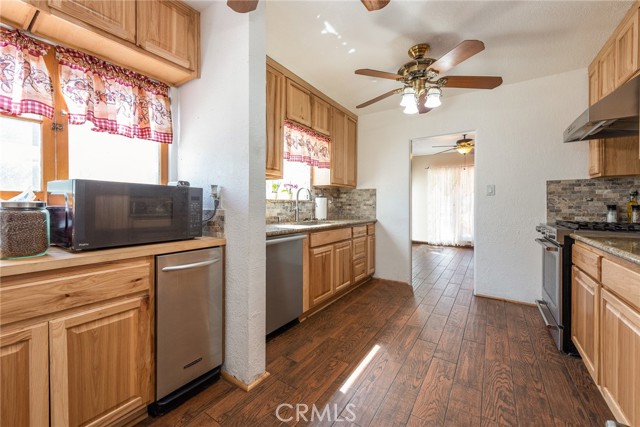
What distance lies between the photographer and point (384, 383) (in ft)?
5.19

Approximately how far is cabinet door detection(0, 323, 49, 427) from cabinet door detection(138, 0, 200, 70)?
5.01 ft

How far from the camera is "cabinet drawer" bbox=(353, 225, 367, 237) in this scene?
3203 mm

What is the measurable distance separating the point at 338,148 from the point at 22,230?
296cm

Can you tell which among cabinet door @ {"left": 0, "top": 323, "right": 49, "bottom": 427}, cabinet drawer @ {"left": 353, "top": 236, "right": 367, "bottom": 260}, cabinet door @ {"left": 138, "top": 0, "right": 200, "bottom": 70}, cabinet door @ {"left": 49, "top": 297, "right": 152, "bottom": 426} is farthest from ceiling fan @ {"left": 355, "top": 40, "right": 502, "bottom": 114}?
cabinet door @ {"left": 0, "top": 323, "right": 49, "bottom": 427}

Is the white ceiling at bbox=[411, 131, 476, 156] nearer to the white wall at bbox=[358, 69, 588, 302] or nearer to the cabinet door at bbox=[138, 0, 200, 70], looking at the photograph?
the white wall at bbox=[358, 69, 588, 302]

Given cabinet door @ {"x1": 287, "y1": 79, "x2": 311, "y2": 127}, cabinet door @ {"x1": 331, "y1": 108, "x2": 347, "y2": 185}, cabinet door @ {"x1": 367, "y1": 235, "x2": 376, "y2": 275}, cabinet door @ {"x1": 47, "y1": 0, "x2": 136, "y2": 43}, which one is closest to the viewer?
cabinet door @ {"x1": 47, "y1": 0, "x2": 136, "y2": 43}

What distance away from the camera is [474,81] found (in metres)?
2.12

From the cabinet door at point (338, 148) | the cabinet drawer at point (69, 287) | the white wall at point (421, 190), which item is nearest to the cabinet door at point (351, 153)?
the cabinet door at point (338, 148)

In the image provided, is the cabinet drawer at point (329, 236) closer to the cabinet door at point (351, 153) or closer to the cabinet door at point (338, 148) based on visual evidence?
the cabinet door at point (338, 148)

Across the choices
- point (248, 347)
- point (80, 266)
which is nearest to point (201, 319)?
point (248, 347)

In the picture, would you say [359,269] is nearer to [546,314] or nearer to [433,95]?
[546,314]

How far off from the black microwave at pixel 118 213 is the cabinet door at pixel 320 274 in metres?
1.19

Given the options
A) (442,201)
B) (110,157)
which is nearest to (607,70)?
(110,157)

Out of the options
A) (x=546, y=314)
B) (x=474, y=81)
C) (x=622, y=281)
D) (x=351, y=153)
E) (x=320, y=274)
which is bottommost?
(x=546, y=314)
